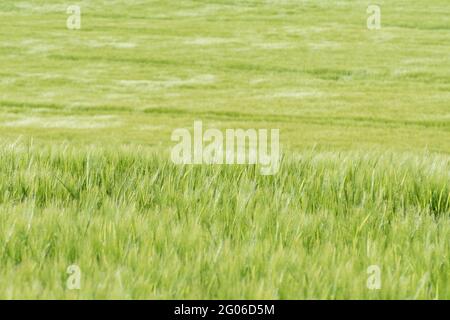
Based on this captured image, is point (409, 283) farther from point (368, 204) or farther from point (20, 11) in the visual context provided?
point (20, 11)

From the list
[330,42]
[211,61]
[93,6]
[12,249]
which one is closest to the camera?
[12,249]

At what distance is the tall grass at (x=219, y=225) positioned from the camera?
10.0ft

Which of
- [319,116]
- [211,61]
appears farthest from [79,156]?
[211,61]

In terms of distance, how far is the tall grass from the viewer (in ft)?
10.0

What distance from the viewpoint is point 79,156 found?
5.18 m

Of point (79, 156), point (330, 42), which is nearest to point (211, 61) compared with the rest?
point (330, 42)

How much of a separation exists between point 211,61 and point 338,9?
17.2m

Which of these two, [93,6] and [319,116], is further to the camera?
[93,6]

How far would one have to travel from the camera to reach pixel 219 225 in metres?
3.84

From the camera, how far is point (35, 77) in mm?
36156

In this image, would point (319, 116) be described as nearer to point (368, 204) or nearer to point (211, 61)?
point (211, 61)

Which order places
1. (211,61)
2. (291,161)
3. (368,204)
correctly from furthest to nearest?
(211,61)
(291,161)
(368,204)

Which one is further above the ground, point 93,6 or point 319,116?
point 93,6

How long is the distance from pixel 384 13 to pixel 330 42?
10.3 m
